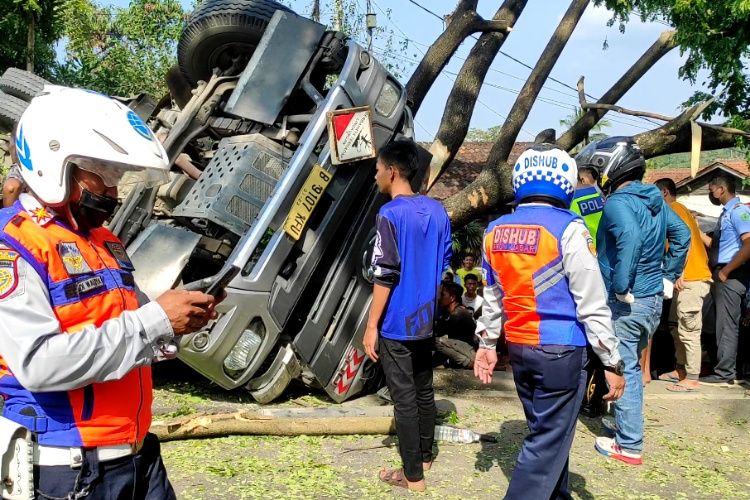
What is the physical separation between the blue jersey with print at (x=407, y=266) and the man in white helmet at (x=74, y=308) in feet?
6.55

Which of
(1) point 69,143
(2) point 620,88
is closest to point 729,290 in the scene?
(2) point 620,88

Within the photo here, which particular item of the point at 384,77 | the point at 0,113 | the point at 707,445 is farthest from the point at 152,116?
the point at 707,445

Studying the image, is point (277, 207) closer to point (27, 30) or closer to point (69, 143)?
point (69, 143)

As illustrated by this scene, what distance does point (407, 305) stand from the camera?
4.05m

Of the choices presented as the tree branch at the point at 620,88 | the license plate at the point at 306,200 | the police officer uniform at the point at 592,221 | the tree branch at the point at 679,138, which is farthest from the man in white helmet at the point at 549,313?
the tree branch at the point at 620,88

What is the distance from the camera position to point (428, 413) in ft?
13.8

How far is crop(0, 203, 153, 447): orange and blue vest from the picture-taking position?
1.92 metres

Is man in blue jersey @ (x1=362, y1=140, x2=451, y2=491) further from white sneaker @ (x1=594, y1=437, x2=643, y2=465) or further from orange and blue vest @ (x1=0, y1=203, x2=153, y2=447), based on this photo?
orange and blue vest @ (x1=0, y1=203, x2=153, y2=447)

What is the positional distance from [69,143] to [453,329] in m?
6.44

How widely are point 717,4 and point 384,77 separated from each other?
410cm

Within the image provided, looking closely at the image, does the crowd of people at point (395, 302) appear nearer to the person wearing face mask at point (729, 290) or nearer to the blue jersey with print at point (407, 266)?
the blue jersey with print at point (407, 266)

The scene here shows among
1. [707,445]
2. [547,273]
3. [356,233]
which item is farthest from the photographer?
[356,233]

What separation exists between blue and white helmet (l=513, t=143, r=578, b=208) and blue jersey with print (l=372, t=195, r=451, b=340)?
2.70 feet

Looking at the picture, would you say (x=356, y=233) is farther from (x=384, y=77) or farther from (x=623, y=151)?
(x=623, y=151)
